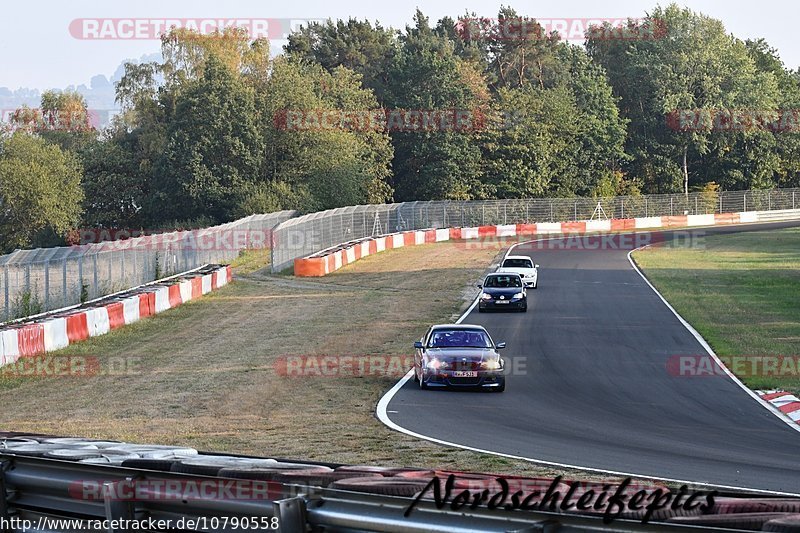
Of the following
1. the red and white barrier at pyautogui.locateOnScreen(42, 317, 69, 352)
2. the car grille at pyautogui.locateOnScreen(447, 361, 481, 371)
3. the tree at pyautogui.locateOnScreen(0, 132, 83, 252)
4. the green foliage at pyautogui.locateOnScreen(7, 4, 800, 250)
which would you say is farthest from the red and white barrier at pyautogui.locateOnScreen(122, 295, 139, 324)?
the tree at pyautogui.locateOnScreen(0, 132, 83, 252)

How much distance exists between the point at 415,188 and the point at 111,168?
25.3m

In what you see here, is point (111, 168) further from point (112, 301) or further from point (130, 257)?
point (112, 301)

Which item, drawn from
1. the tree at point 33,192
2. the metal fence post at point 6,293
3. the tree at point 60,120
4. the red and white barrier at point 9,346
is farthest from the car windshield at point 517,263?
the tree at point 60,120

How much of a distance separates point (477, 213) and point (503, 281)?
148 feet

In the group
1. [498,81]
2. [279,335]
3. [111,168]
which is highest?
[498,81]

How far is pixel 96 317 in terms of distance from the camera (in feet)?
98.9

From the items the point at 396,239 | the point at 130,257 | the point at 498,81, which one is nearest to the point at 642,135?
the point at 498,81

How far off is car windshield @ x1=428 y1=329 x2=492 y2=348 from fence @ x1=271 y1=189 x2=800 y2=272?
29601mm

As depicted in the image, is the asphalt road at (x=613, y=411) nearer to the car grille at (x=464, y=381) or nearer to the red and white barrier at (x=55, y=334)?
the car grille at (x=464, y=381)

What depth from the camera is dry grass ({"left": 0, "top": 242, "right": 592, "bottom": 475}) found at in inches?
630

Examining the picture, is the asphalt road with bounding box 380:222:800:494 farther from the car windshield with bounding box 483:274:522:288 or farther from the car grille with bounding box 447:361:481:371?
the car windshield with bounding box 483:274:522:288

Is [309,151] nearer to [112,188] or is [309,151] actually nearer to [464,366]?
[112,188]

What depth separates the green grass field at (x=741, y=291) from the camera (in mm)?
27531

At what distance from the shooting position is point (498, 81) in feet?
398
